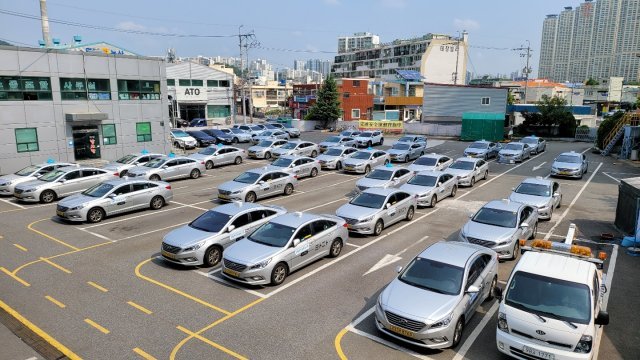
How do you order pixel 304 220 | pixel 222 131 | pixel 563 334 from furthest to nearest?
1. pixel 222 131
2. pixel 304 220
3. pixel 563 334

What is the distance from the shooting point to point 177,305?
1075 cm

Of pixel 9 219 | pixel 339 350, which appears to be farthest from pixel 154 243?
pixel 339 350

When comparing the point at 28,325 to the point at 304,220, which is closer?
the point at 28,325

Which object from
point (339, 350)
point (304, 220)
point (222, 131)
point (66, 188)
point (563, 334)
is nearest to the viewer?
point (563, 334)

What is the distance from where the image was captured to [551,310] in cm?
837

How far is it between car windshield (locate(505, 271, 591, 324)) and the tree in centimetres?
5669

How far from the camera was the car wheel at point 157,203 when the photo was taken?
769 inches

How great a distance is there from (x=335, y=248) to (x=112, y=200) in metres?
9.58

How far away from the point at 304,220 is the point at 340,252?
1962 millimetres

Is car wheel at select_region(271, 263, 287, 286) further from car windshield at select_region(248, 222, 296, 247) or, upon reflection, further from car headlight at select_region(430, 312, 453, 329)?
car headlight at select_region(430, 312, 453, 329)

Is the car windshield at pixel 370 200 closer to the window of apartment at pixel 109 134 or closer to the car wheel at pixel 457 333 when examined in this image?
the car wheel at pixel 457 333

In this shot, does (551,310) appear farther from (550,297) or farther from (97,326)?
(97,326)

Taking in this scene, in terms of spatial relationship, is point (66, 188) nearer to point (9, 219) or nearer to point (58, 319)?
point (9, 219)

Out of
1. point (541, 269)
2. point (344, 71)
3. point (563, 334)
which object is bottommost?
point (563, 334)
